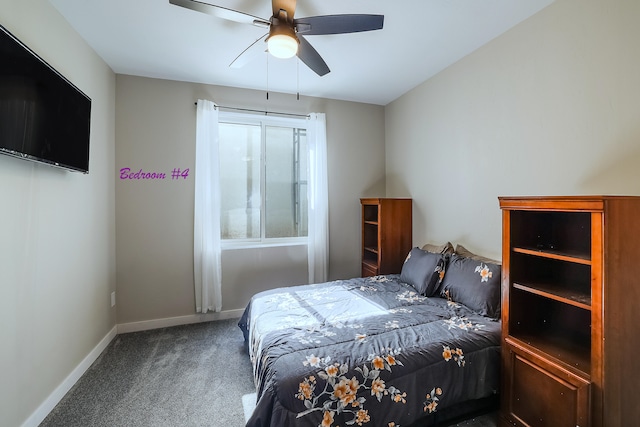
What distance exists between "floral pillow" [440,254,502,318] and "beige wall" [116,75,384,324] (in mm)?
1756

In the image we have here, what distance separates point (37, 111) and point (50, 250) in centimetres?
88

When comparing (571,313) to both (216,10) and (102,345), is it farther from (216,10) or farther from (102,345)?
Result: (102,345)

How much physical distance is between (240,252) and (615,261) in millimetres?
3009

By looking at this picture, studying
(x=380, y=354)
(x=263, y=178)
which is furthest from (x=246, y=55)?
(x=380, y=354)

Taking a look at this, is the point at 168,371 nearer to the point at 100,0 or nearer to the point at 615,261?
the point at 100,0

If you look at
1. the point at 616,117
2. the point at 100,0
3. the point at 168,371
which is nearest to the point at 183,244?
the point at 168,371

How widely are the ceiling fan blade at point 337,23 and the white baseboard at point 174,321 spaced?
2881 mm

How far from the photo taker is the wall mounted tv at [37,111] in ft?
4.36

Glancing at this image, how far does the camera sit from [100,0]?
1.81 metres

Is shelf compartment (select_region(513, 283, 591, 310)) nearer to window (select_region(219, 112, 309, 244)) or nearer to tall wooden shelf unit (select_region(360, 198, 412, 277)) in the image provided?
tall wooden shelf unit (select_region(360, 198, 412, 277))

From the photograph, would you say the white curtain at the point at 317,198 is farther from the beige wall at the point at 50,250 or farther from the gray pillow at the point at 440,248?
the beige wall at the point at 50,250

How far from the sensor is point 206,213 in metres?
2.98

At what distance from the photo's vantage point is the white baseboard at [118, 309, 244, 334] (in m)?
→ 2.87

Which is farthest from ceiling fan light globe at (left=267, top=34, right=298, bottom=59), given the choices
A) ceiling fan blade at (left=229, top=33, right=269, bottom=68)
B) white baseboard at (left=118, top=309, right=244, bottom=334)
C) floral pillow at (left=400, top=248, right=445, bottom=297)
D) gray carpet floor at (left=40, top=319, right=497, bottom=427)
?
white baseboard at (left=118, top=309, right=244, bottom=334)
